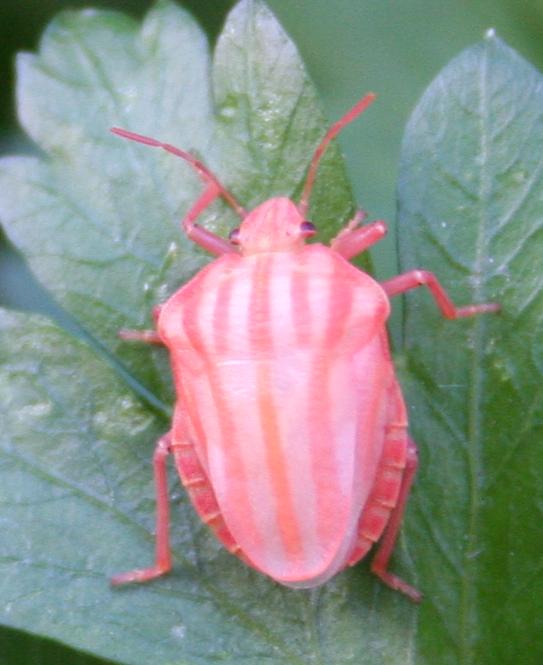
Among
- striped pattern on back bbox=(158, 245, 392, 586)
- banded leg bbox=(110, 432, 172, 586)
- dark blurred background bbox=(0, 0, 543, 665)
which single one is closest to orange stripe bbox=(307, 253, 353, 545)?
striped pattern on back bbox=(158, 245, 392, 586)

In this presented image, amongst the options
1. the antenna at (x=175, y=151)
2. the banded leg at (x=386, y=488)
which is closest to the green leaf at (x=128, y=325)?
the antenna at (x=175, y=151)

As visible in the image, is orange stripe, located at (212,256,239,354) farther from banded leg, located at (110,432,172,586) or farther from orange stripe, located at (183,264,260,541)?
banded leg, located at (110,432,172,586)

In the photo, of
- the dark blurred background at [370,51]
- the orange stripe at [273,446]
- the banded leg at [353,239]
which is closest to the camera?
the orange stripe at [273,446]

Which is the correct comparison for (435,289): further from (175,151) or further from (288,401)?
(175,151)

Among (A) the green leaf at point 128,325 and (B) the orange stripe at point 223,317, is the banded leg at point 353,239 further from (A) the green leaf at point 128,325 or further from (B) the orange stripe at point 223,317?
(B) the orange stripe at point 223,317

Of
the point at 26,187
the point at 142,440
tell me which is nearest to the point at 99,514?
the point at 142,440

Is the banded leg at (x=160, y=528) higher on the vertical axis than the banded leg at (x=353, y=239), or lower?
lower
